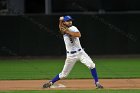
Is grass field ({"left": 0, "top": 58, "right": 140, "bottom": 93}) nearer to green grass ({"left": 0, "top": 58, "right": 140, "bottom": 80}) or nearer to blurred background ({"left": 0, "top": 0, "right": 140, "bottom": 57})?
green grass ({"left": 0, "top": 58, "right": 140, "bottom": 80})

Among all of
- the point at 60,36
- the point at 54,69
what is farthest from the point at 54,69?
the point at 60,36

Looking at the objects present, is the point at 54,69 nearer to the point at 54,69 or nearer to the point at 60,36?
the point at 54,69

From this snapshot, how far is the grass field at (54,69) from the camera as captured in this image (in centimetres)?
1853

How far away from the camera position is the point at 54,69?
2112 centimetres

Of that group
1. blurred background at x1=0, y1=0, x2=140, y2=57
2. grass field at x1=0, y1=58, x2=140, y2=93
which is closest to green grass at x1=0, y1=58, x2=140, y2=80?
grass field at x1=0, y1=58, x2=140, y2=93

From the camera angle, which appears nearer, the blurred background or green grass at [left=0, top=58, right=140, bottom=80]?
green grass at [left=0, top=58, right=140, bottom=80]

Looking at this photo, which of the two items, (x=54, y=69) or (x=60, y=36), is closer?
(x=54, y=69)

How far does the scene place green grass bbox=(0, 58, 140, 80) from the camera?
60.8ft

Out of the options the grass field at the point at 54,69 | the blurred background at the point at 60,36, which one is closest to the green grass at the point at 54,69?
the grass field at the point at 54,69

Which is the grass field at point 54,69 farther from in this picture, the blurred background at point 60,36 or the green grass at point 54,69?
the blurred background at point 60,36

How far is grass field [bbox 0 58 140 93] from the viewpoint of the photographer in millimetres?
18531

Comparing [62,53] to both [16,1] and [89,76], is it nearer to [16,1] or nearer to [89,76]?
[16,1]

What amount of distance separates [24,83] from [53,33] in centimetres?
1073

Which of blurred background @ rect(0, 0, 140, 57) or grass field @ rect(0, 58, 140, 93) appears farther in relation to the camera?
blurred background @ rect(0, 0, 140, 57)
